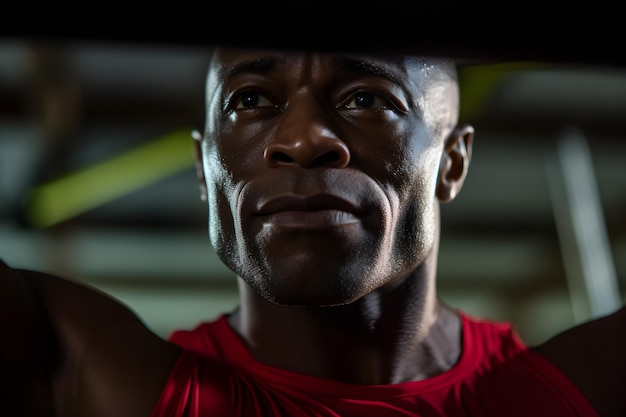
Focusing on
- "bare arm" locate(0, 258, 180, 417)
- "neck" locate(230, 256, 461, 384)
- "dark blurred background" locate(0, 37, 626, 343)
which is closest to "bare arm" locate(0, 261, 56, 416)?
"bare arm" locate(0, 258, 180, 417)

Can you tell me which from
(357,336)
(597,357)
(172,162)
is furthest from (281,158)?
(172,162)

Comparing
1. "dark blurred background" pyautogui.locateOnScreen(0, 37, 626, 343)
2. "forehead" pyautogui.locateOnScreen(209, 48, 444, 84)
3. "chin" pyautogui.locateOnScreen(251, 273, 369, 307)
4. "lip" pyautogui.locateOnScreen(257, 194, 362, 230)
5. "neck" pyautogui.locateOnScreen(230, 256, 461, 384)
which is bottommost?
"neck" pyautogui.locateOnScreen(230, 256, 461, 384)

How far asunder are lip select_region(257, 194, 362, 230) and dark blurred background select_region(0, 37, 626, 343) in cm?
113

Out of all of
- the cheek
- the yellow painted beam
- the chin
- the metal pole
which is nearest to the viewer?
the chin

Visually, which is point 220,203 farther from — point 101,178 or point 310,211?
point 101,178

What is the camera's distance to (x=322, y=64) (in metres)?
0.85

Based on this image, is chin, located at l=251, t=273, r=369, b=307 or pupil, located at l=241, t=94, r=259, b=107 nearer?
chin, located at l=251, t=273, r=369, b=307

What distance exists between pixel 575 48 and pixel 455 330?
72cm

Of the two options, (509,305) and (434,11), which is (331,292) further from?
(509,305)

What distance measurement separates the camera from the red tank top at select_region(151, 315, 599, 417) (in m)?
0.85

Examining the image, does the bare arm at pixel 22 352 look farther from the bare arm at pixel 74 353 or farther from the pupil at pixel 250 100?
the pupil at pixel 250 100

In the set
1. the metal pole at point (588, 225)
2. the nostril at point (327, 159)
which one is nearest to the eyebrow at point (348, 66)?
the nostril at point (327, 159)

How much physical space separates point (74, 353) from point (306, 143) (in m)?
0.36

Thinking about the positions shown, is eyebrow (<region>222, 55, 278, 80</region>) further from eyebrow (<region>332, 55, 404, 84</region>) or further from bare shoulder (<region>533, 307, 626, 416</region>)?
bare shoulder (<region>533, 307, 626, 416</region>)
